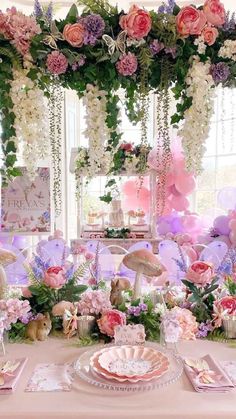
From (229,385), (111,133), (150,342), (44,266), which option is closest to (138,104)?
(111,133)

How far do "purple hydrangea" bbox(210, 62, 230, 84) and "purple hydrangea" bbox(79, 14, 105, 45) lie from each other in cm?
49

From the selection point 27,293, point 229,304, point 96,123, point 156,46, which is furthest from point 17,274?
point 156,46

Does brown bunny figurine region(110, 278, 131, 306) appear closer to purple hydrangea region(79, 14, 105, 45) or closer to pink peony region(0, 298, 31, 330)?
pink peony region(0, 298, 31, 330)

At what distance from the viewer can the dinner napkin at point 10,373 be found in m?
1.16

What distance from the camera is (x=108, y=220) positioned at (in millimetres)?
4668

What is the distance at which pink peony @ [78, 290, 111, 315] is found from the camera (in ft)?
5.25

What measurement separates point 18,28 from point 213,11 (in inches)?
30.6

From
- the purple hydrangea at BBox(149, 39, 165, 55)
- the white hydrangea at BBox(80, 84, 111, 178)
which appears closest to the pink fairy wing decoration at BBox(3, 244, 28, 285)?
the white hydrangea at BBox(80, 84, 111, 178)

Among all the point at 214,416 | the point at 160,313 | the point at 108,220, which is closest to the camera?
the point at 214,416

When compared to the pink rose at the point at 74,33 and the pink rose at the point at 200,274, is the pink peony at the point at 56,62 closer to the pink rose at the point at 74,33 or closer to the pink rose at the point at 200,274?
the pink rose at the point at 74,33

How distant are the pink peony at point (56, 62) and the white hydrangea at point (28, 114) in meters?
0.13

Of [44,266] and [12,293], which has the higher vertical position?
[44,266]

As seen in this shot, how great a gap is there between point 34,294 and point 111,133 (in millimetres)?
795

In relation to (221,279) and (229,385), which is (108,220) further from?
(229,385)
